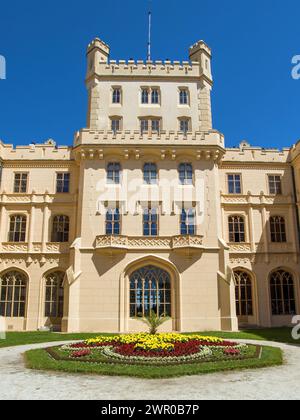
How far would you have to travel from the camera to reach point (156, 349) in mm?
14539

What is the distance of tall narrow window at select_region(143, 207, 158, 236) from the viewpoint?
93.6ft

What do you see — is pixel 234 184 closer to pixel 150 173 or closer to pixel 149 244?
pixel 150 173

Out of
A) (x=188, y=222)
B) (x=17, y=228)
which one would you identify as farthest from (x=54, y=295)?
(x=188, y=222)

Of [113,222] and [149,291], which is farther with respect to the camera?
[113,222]

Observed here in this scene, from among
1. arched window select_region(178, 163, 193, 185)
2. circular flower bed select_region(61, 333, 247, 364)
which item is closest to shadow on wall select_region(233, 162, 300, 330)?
arched window select_region(178, 163, 193, 185)

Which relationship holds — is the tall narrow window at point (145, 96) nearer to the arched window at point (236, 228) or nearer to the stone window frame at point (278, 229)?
the arched window at point (236, 228)

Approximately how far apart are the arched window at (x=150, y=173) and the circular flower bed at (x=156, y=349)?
565 inches

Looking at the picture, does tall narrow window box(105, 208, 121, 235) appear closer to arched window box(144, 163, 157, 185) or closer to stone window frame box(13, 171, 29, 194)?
arched window box(144, 163, 157, 185)

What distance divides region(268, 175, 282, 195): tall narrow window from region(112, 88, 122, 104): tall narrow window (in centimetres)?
1438

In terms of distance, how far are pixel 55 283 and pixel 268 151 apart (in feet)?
67.6

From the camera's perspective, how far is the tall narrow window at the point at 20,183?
31.8 meters

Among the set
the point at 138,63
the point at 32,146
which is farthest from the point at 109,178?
the point at 138,63

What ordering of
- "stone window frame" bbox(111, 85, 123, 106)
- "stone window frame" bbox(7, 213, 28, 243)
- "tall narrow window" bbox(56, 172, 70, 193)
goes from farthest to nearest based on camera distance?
"stone window frame" bbox(111, 85, 123, 106) → "tall narrow window" bbox(56, 172, 70, 193) → "stone window frame" bbox(7, 213, 28, 243)

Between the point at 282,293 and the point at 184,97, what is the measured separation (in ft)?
59.6
